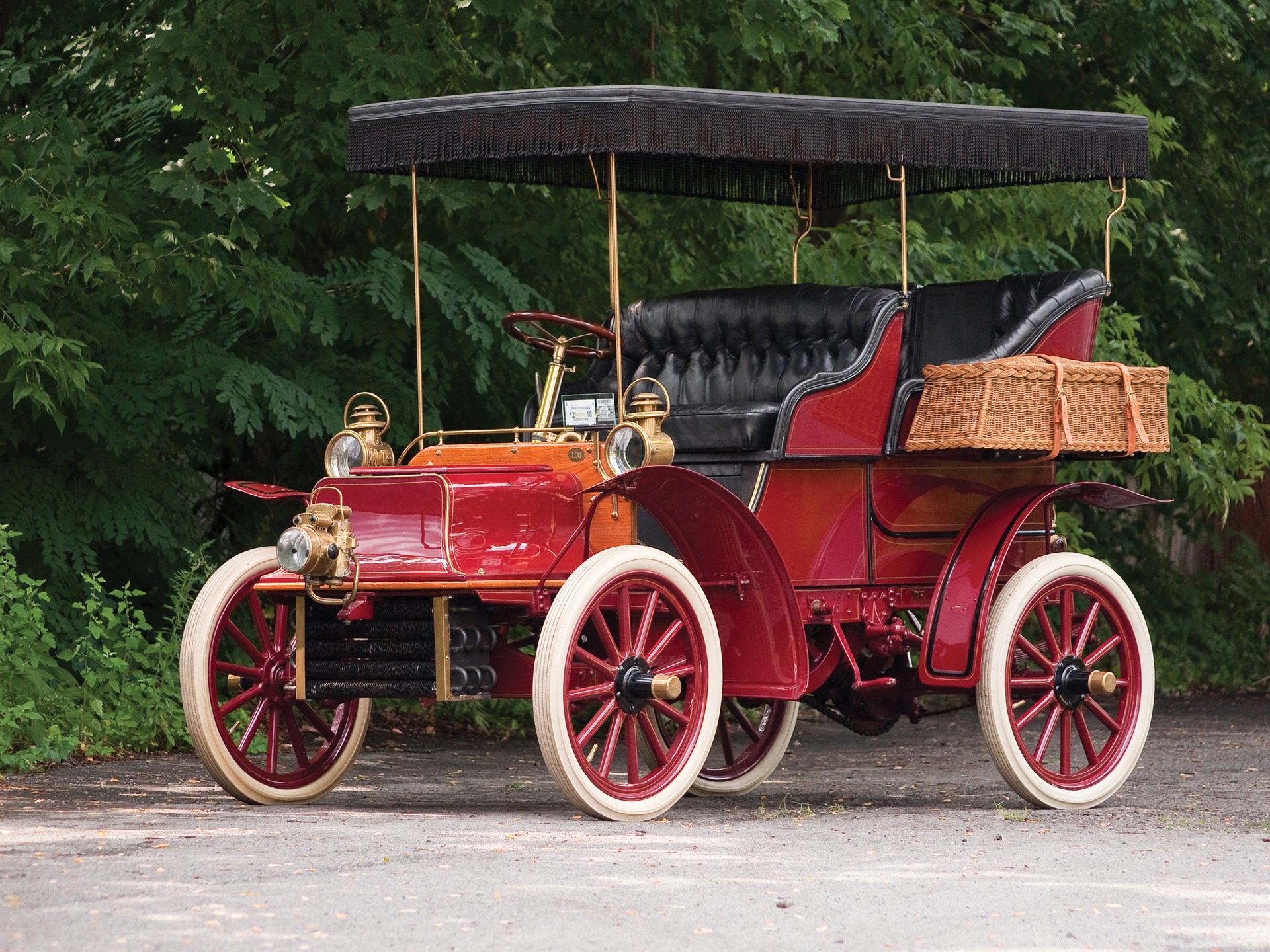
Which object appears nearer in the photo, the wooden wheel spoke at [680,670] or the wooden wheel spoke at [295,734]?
the wooden wheel spoke at [680,670]

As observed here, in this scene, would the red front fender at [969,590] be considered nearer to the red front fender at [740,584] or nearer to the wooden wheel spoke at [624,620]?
the red front fender at [740,584]

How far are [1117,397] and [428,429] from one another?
428 cm

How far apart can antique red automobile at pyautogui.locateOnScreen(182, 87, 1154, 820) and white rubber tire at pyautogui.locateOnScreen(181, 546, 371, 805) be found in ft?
0.04

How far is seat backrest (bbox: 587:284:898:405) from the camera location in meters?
8.55

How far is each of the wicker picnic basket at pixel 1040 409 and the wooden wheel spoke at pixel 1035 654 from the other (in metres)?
0.77

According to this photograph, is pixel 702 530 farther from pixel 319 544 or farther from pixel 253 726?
pixel 253 726

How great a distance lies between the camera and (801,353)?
870 centimetres

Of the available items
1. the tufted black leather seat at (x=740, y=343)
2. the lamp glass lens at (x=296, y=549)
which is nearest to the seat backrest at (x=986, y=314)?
the tufted black leather seat at (x=740, y=343)

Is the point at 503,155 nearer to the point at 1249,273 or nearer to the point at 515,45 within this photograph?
the point at 515,45

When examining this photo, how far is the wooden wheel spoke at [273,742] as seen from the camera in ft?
26.3

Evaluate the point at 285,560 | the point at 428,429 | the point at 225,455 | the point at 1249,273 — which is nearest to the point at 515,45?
the point at 428,429

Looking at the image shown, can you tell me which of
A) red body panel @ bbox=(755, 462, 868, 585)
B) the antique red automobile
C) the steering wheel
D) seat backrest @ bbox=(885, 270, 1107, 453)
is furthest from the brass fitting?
the steering wheel

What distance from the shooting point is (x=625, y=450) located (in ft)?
24.3

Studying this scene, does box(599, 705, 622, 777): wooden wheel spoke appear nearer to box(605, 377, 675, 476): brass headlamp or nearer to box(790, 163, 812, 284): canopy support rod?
box(605, 377, 675, 476): brass headlamp
